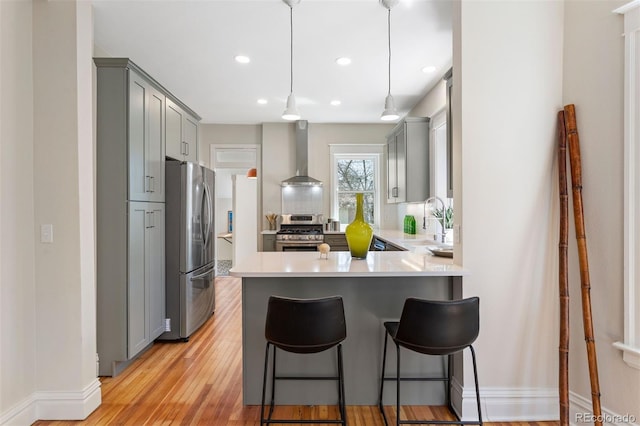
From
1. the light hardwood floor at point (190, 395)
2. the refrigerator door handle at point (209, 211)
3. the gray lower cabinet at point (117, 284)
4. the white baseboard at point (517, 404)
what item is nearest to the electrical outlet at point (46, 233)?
the gray lower cabinet at point (117, 284)

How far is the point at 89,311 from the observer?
2.21 m

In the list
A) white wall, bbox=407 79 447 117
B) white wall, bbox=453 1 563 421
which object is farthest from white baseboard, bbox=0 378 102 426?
white wall, bbox=407 79 447 117

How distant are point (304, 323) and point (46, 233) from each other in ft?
5.55

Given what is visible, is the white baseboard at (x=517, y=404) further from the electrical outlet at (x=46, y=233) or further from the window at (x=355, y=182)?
the window at (x=355, y=182)

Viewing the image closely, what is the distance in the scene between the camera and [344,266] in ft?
7.11

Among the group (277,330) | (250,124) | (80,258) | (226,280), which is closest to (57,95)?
(80,258)

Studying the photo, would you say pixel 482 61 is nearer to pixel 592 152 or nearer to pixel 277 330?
pixel 592 152

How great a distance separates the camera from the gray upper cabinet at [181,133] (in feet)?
11.4

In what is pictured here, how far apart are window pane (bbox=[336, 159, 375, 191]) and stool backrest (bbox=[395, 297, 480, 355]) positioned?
4293 mm

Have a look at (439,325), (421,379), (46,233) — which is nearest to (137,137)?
(46,233)

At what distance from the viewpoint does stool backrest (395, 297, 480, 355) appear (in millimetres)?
1712

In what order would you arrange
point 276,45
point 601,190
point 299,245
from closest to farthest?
point 601,190 → point 276,45 → point 299,245

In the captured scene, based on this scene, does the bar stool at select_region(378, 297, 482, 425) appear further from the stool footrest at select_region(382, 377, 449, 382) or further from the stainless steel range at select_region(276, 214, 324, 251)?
the stainless steel range at select_region(276, 214, 324, 251)

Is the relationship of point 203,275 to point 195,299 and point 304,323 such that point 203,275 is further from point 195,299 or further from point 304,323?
point 304,323
